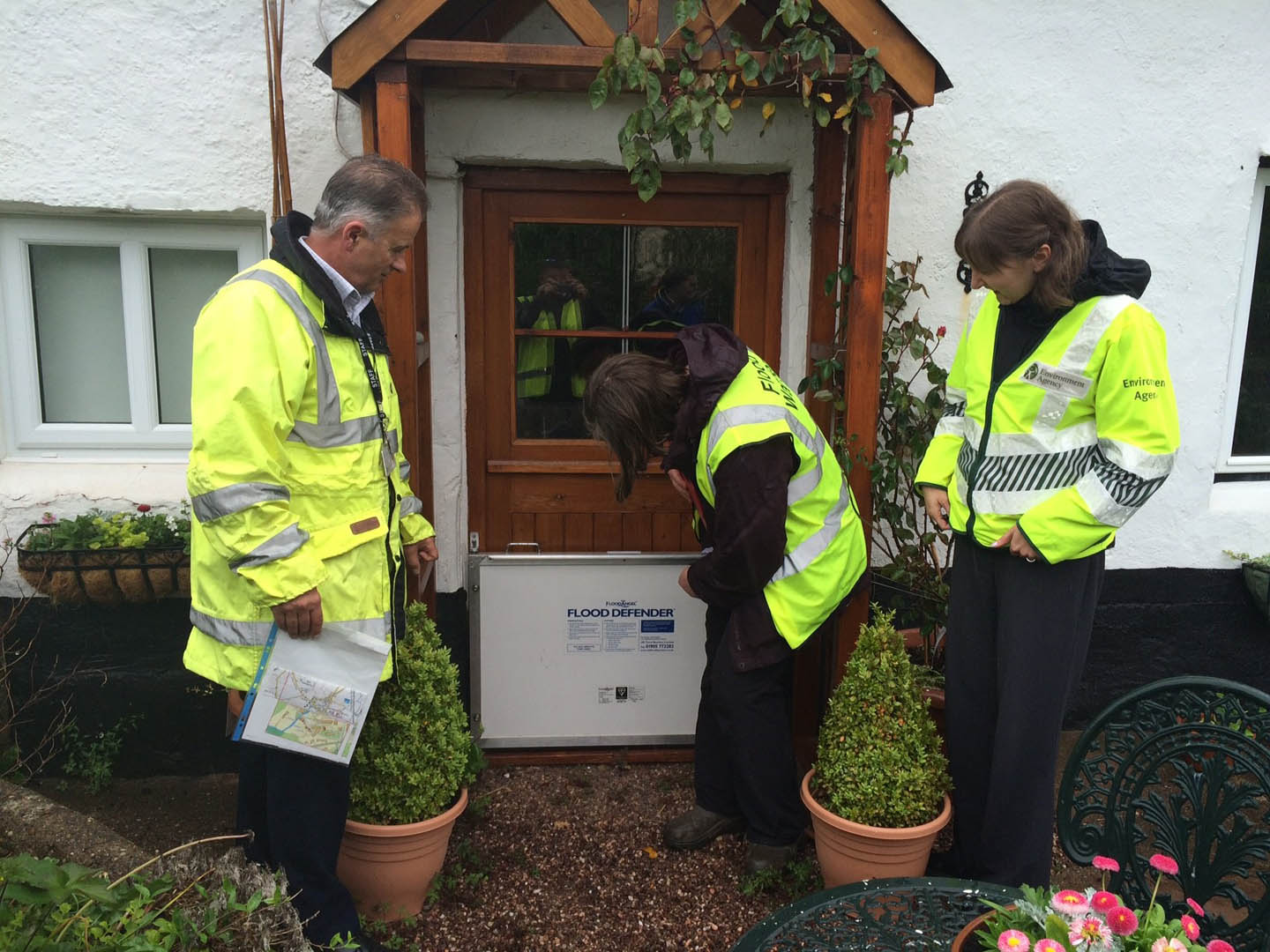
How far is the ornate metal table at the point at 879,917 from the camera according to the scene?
176 centimetres

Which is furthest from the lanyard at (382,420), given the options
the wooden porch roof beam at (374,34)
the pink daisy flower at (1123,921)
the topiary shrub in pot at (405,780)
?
the pink daisy flower at (1123,921)

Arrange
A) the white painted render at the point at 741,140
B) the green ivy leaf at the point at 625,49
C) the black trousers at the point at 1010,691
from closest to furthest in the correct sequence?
the black trousers at the point at 1010,691 → the green ivy leaf at the point at 625,49 → the white painted render at the point at 741,140

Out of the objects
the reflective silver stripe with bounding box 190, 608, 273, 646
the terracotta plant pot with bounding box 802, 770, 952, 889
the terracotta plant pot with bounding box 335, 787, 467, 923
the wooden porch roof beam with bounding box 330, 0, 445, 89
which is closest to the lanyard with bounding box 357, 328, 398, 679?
the reflective silver stripe with bounding box 190, 608, 273, 646

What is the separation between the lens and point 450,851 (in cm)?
318

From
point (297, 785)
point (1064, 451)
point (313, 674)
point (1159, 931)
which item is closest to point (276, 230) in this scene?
point (313, 674)

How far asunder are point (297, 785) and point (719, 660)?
1.28 metres

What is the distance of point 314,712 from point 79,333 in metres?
2.10

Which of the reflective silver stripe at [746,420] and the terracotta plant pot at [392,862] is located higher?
the reflective silver stripe at [746,420]

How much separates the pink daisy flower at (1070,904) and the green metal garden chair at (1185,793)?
414 millimetres

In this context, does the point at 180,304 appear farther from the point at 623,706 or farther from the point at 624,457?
the point at 623,706

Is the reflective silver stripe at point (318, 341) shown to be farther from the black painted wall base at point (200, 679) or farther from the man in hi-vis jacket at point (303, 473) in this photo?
the black painted wall base at point (200, 679)

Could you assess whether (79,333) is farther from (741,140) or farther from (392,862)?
(741,140)

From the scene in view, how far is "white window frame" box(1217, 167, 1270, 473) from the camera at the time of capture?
391 cm

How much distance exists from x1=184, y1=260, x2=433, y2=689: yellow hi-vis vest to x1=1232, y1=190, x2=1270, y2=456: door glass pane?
361 centimetres
